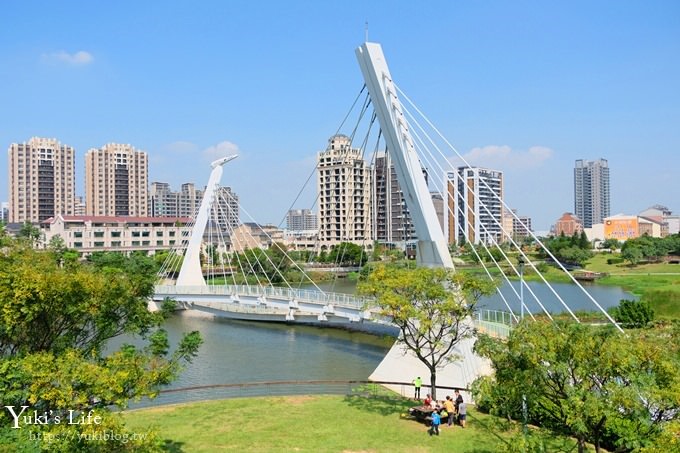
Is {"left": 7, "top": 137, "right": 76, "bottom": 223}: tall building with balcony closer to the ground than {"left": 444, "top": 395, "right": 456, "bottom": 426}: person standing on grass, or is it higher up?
higher up

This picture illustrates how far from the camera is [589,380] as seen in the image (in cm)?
834

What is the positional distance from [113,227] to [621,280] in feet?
197

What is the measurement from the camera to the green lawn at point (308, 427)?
1148 cm

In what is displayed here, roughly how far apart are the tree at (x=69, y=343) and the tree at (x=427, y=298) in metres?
5.87

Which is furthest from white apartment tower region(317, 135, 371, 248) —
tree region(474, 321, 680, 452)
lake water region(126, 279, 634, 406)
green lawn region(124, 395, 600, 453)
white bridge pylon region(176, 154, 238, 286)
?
tree region(474, 321, 680, 452)

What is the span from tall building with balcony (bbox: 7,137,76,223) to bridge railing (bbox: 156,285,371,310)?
70076 mm

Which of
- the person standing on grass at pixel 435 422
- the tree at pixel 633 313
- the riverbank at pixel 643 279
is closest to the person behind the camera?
the person standing on grass at pixel 435 422

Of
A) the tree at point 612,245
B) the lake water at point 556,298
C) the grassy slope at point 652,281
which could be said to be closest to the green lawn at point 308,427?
the lake water at point 556,298

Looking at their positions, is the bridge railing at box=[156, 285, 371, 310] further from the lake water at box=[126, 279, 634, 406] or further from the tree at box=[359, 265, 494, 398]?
the tree at box=[359, 265, 494, 398]

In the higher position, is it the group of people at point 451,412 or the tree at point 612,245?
the tree at point 612,245

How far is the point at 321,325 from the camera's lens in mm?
35781

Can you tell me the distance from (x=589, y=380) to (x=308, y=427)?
6.77 m

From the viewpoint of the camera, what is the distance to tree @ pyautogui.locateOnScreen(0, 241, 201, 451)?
782 centimetres

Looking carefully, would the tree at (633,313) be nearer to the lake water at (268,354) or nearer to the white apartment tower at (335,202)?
the lake water at (268,354)
